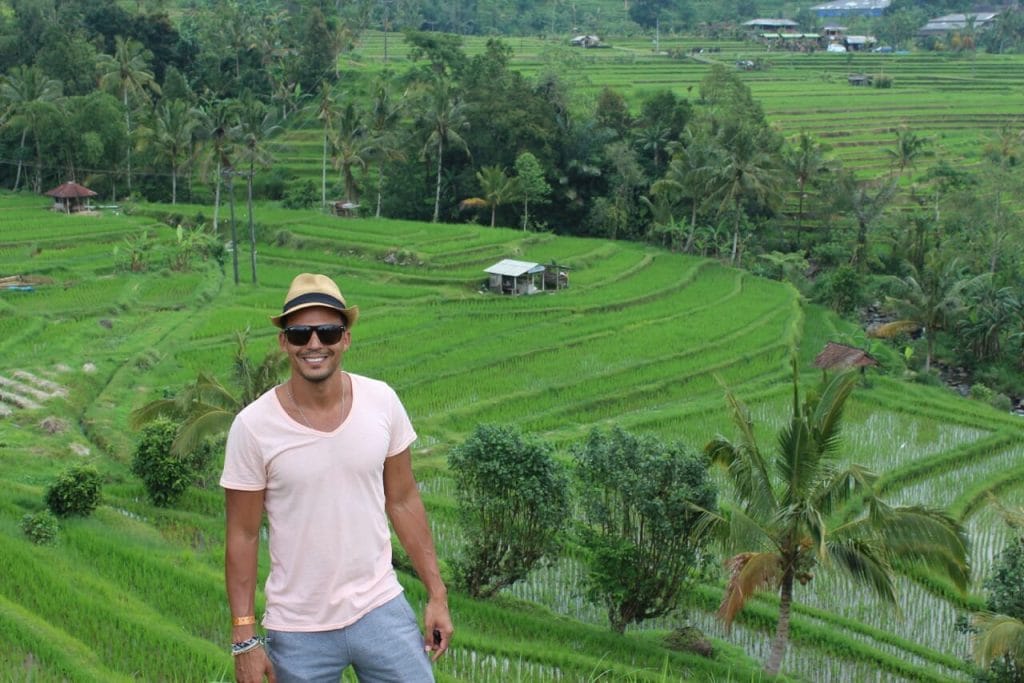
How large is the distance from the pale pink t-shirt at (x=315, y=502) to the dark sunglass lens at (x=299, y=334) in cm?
19

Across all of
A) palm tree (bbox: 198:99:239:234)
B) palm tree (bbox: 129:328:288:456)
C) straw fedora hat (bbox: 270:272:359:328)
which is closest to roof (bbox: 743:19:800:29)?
palm tree (bbox: 198:99:239:234)

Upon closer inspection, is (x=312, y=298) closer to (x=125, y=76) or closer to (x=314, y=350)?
(x=314, y=350)

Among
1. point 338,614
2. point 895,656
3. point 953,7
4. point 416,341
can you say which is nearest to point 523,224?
point 416,341

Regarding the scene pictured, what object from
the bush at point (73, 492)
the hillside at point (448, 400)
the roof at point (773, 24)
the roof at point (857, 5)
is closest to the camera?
the hillside at point (448, 400)

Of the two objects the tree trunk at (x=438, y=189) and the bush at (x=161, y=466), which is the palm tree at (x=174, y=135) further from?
the bush at (x=161, y=466)

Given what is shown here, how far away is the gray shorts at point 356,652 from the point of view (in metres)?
3.87

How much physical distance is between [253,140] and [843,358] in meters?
17.6

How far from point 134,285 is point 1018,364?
1905 centimetres

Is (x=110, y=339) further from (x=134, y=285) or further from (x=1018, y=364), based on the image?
(x=1018, y=364)

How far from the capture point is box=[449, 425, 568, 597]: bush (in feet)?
38.1

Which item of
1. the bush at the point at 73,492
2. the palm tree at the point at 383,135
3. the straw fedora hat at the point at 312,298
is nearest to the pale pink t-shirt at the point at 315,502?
the straw fedora hat at the point at 312,298

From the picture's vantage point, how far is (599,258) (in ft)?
104

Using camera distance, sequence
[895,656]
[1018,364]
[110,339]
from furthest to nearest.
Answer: [1018,364] → [110,339] → [895,656]

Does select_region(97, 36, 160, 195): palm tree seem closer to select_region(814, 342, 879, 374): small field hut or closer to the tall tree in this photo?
the tall tree
